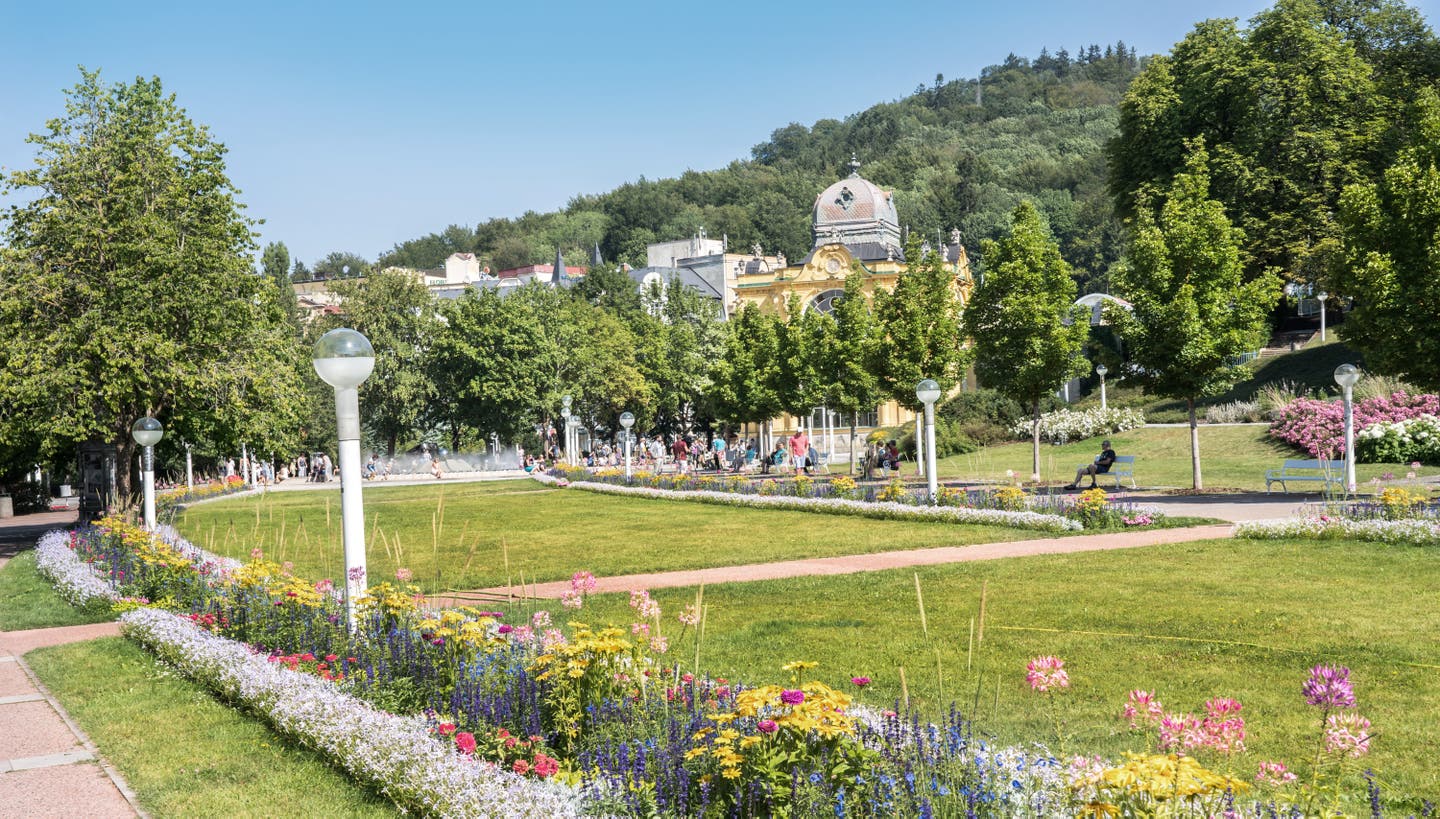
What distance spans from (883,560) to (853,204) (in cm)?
6696

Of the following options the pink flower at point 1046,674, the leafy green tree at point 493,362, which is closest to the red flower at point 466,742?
the pink flower at point 1046,674

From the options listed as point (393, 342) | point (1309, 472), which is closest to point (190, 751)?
point (1309, 472)

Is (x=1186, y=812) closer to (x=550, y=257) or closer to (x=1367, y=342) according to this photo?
(x=1367, y=342)

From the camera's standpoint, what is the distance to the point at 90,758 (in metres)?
7.63

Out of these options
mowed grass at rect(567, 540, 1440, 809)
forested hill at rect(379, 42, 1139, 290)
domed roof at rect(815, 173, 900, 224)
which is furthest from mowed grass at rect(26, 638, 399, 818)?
forested hill at rect(379, 42, 1139, 290)

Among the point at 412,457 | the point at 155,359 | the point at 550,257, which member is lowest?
the point at 412,457

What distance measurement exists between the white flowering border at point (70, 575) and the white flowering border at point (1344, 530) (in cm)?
1504

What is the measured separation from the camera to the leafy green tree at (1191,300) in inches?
938

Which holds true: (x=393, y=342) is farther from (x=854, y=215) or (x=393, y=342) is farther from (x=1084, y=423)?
(x=1084, y=423)

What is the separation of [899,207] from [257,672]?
121 meters

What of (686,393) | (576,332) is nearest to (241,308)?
(576,332)

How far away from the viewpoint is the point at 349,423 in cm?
927

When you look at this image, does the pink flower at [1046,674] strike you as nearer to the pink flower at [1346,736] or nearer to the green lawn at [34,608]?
the pink flower at [1346,736]

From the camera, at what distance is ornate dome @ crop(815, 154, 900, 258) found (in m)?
79.6
